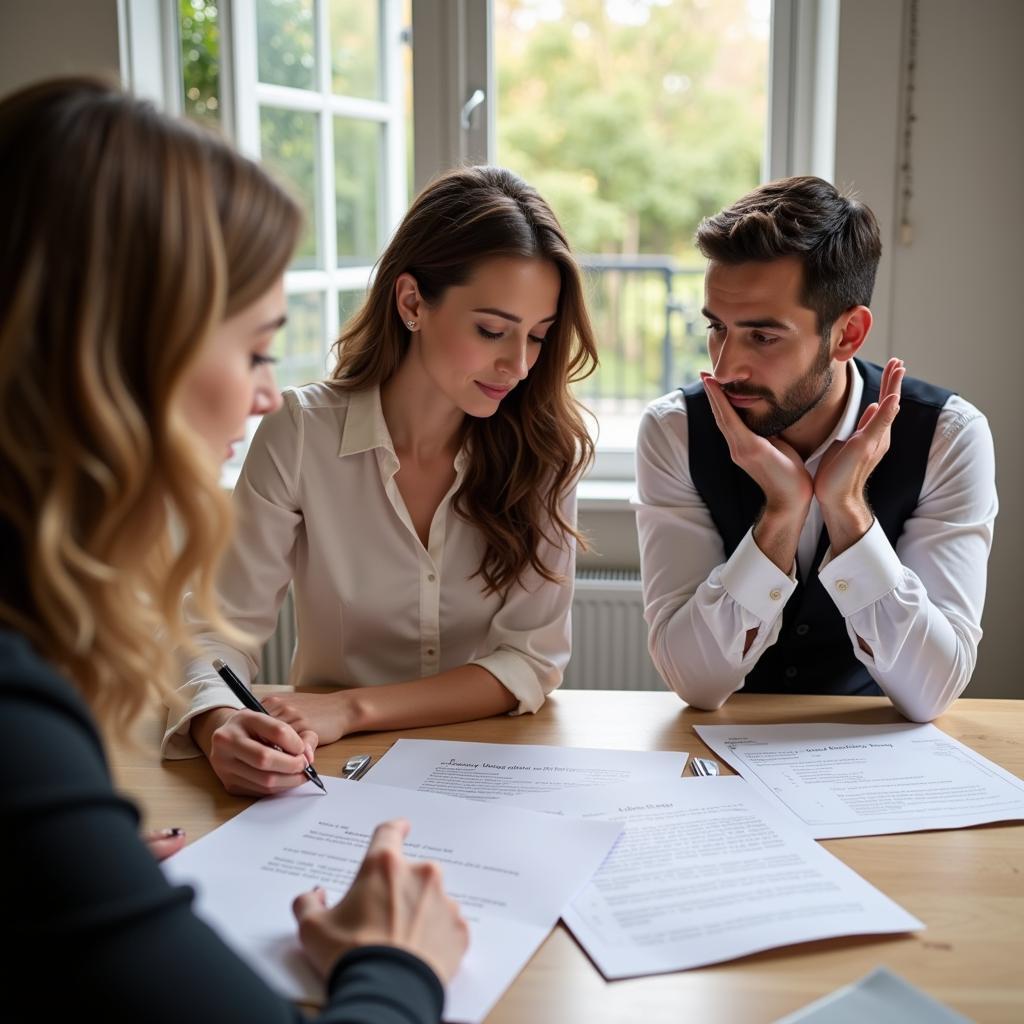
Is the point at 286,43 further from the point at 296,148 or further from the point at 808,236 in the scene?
the point at 808,236

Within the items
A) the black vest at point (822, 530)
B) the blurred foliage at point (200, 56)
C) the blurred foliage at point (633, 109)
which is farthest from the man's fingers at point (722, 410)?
the blurred foliage at point (633, 109)

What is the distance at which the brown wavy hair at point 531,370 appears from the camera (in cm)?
159

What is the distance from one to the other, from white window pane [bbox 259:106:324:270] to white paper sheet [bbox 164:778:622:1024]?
1.90m

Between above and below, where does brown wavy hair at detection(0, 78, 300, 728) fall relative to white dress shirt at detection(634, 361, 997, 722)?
above

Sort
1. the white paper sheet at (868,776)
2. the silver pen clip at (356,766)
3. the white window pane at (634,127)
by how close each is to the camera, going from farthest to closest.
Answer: the white window pane at (634,127)
the silver pen clip at (356,766)
the white paper sheet at (868,776)

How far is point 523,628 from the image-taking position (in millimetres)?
1636

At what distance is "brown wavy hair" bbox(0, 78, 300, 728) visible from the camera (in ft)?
2.19

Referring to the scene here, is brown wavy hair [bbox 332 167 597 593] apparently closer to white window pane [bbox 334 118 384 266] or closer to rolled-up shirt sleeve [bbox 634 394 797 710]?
rolled-up shirt sleeve [bbox 634 394 797 710]

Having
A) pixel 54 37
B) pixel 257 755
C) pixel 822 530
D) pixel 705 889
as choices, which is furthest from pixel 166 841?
pixel 54 37

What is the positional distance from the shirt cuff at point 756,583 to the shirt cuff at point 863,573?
61 millimetres

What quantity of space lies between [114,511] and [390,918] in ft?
1.21

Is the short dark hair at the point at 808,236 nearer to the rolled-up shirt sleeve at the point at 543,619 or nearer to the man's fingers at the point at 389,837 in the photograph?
the rolled-up shirt sleeve at the point at 543,619

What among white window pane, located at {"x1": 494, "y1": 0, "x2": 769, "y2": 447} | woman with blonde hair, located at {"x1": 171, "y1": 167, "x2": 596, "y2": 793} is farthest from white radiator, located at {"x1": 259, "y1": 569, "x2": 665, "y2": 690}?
white window pane, located at {"x1": 494, "y1": 0, "x2": 769, "y2": 447}

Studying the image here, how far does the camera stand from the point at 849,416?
5.90 feet
